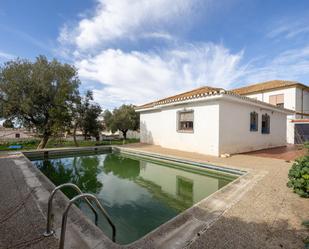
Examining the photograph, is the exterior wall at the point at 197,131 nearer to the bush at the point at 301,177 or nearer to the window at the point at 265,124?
the bush at the point at 301,177

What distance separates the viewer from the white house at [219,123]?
9.80 meters

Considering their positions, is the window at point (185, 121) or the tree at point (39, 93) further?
the tree at point (39, 93)

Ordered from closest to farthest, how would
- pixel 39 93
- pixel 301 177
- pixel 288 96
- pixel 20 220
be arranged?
pixel 20 220 < pixel 301 177 < pixel 39 93 < pixel 288 96

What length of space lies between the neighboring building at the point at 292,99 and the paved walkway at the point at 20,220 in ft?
73.6

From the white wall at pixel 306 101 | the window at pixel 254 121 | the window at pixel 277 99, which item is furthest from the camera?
the white wall at pixel 306 101

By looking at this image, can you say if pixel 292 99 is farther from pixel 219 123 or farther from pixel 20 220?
pixel 20 220

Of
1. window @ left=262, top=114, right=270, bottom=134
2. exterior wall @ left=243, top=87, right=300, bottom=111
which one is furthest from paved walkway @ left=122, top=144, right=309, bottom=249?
exterior wall @ left=243, top=87, right=300, bottom=111

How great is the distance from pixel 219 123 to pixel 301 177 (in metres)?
5.63

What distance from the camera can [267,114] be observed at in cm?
1366

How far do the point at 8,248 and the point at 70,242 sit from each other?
835 millimetres

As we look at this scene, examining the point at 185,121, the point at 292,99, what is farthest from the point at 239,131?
the point at 292,99

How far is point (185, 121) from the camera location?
11.9 m

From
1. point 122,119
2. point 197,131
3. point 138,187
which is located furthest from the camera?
point 122,119

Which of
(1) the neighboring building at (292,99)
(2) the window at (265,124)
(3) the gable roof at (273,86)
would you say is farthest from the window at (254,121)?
(3) the gable roof at (273,86)
